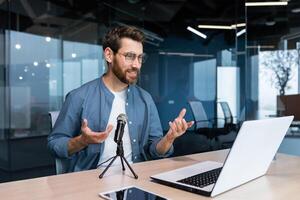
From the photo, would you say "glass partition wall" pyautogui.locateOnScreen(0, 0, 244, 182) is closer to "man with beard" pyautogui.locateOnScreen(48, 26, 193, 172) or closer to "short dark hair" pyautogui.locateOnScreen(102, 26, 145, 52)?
"man with beard" pyautogui.locateOnScreen(48, 26, 193, 172)

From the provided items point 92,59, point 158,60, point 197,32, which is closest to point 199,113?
point 158,60

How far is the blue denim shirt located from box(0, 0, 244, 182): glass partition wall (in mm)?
2267

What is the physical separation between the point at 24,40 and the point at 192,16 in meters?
2.92

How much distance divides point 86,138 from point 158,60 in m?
4.51

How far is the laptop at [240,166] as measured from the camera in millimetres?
987

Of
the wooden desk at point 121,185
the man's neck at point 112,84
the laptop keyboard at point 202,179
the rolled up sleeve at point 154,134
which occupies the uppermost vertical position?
the man's neck at point 112,84

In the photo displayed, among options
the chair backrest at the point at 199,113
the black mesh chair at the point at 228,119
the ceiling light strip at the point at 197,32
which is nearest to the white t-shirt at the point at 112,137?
the chair backrest at the point at 199,113

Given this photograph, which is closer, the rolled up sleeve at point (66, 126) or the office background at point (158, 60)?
the rolled up sleeve at point (66, 126)

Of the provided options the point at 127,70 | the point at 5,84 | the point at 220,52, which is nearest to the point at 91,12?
the point at 5,84

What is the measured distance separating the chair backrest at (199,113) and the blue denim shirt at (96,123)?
3710 millimetres

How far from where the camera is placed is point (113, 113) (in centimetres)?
168

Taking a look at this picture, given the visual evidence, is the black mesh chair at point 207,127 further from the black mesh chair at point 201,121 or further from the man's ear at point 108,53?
the man's ear at point 108,53

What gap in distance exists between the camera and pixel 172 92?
5832 mm

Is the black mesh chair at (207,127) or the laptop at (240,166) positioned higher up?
the laptop at (240,166)
